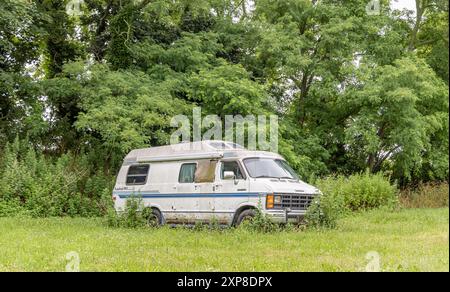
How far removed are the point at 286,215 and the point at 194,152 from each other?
3.34m

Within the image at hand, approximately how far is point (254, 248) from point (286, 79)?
55.8 ft

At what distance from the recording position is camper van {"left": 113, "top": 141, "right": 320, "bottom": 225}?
1219 centimetres

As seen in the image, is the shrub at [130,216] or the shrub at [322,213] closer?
the shrub at [322,213]

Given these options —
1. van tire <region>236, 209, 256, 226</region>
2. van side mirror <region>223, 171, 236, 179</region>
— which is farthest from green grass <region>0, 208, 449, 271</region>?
van side mirror <region>223, 171, 236, 179</region>

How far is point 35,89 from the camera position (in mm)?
20203

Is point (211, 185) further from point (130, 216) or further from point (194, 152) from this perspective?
point (130, 216)

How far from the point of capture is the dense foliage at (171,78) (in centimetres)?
1762

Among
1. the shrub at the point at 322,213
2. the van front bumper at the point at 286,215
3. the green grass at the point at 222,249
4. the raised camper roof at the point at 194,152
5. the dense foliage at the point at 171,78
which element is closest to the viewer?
the green grass at the point at 222,249

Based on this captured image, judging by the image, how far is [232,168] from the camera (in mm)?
13094

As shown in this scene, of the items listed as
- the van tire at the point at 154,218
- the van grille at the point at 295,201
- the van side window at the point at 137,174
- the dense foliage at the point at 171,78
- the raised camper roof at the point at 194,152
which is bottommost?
the van tire at the point at 154,218

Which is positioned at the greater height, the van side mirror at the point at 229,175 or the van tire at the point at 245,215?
the van side mirror at the point at 229,175

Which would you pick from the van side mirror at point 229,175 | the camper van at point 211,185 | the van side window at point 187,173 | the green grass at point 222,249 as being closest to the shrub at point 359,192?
the camper van at point 211,185

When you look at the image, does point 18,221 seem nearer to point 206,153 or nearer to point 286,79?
point 206,153

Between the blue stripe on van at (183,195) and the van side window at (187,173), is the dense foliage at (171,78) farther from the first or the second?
the van side window at (187,173)
